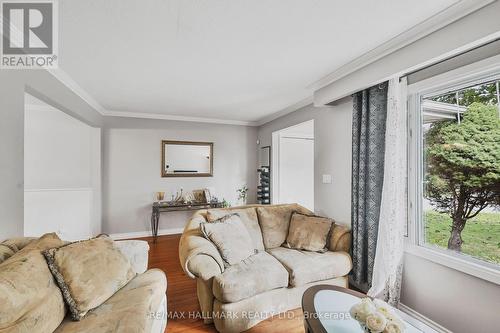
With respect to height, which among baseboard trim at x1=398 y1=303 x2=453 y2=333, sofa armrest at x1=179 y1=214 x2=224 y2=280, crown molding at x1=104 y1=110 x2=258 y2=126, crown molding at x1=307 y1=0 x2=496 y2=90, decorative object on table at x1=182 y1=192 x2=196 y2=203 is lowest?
baseboard trim at x1=398 y1=303 x2=453 y2=333

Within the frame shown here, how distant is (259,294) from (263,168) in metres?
3.28

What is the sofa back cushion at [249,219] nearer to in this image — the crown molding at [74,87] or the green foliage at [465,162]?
the green foliage at [465,162]

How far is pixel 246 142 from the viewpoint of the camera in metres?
5.46

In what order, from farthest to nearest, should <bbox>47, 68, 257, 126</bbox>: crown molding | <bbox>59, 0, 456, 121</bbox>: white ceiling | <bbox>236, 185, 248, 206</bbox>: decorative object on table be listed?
<bbox>236, 185, 248, 206</bbox>: decorative object on table → <bbox>47, 68, 257, 126</bbox>: crown molding → <bbox>59, 0, 456, 121</bbox>: white ceiling

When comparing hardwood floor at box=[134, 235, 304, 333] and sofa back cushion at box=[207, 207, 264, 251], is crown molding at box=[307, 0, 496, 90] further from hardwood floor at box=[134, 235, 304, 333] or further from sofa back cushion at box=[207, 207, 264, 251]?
hardwood floor at box=[134, 235, 304, 333]

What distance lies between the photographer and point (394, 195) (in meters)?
2.22

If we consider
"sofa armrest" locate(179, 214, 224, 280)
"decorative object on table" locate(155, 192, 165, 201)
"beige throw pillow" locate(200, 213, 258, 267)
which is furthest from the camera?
"decorative object on table" locate(155, 192, 165, 201)

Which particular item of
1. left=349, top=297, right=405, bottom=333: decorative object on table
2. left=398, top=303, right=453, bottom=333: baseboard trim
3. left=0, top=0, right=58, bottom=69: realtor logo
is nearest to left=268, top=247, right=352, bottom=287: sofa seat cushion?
left=398, top=303, right=453, bottom=333: baseboard trim

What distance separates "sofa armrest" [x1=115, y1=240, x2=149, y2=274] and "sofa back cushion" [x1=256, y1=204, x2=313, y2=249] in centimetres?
134

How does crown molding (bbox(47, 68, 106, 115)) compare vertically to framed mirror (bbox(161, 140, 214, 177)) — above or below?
above

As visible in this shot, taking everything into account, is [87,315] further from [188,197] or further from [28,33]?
[188,197]

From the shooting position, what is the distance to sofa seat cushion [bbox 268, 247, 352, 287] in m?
2.21

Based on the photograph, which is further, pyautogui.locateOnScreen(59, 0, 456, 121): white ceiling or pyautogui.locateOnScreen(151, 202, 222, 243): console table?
pyautogui.locateOnScreen(151, 202, 222, 243): console table

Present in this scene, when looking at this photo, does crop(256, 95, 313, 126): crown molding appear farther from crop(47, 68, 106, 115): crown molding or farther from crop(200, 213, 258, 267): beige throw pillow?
crop(47, 68, 106, 115): crown molding
